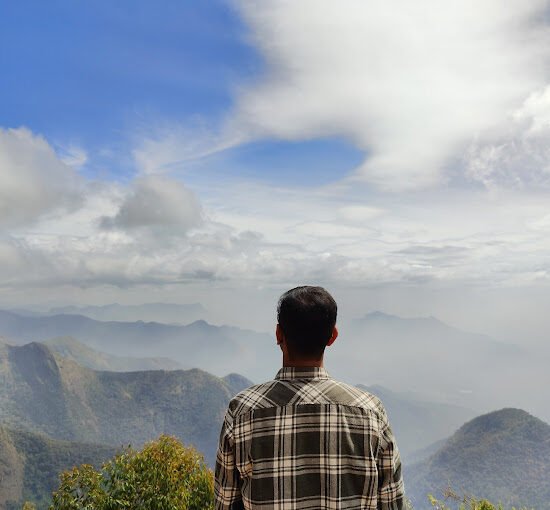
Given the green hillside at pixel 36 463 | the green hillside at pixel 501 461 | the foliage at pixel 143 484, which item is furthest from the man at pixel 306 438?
the green hillside at pixel 501 461

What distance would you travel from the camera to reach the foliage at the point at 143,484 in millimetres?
10539

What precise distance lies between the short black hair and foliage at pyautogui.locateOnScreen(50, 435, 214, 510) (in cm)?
968

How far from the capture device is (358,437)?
2164mm

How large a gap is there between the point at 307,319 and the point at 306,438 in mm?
497

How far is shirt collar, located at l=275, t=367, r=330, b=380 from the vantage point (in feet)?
7.31

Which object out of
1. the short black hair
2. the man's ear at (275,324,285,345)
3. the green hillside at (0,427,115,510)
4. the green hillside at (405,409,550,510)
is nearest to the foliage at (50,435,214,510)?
the man's ear at (275,324,285,345)

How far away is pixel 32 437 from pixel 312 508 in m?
155

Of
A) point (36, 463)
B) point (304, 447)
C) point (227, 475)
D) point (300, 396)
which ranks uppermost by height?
point (300, 396)

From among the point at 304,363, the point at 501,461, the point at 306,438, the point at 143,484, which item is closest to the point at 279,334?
the point at 304,363

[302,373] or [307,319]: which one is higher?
[307,319]

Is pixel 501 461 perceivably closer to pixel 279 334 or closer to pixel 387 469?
pixel 387 469

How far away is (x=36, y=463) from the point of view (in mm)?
127000

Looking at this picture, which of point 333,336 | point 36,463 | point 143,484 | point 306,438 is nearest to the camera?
point 306,438

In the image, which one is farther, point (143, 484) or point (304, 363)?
point (143, 484)
